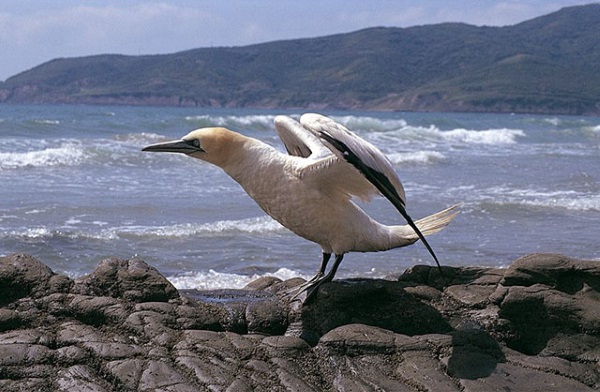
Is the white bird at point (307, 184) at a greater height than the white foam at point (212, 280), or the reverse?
the white bird at point (307, 184)

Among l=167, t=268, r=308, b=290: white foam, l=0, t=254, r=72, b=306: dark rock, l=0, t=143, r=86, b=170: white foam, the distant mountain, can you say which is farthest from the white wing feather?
the distant mountain

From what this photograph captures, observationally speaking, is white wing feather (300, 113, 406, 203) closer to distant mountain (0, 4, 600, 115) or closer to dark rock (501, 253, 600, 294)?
dark rock (501, 253, 600, 294)

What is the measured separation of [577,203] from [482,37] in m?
157

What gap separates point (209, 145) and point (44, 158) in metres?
16.6

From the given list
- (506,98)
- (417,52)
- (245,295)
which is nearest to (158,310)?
(245,295)

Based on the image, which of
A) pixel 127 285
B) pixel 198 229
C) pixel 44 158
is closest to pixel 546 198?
pixel 198 229

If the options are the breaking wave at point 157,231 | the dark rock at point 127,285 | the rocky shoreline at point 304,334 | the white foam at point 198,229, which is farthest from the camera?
the white foam at point 198,229

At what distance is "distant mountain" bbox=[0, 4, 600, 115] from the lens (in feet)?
390

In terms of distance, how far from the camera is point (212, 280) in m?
8.54

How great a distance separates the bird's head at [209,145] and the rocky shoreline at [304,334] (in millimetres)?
808

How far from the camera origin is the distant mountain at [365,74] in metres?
119

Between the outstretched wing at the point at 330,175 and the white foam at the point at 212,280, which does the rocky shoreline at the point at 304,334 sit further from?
the white foam at the point at 212,280

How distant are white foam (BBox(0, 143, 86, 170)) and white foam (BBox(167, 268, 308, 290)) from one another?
11.8 m

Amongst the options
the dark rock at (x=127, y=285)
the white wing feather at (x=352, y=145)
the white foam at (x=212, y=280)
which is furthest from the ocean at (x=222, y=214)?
the white wing feather at (x=352, y=145)
